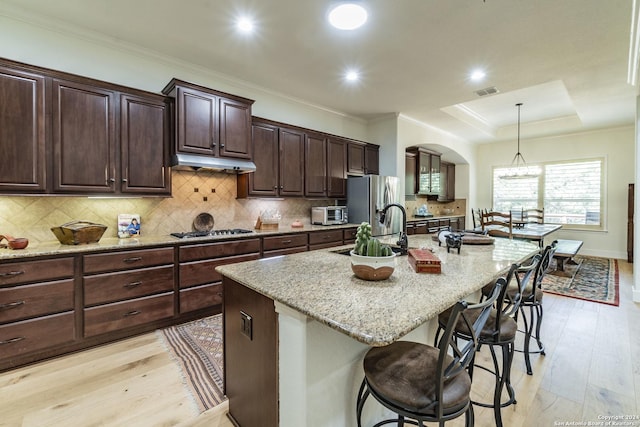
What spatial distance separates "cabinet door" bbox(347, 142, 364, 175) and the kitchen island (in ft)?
10.7

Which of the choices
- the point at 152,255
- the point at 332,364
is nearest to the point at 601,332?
the point at 332,364

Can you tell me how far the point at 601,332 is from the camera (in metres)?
2.71

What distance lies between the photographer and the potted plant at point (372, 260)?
4.46 ft

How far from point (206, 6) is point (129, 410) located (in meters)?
2.95

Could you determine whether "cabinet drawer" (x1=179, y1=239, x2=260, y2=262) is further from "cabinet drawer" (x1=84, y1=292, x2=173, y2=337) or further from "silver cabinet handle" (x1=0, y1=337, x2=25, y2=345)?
"silver cabinet handle" (x1=0, y1=337, x2=25, y2=345)

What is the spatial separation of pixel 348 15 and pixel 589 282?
5134mm

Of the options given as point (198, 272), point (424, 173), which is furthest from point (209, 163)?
point (424, 173)

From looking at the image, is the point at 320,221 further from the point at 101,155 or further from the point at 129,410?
the point at 129,410

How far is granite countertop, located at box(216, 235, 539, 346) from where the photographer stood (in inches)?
35.8

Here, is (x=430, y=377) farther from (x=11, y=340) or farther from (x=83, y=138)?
(x=83, y=138)

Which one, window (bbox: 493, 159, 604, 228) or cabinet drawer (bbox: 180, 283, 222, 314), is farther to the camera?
window (bbox: 493, 159, 604, 228)

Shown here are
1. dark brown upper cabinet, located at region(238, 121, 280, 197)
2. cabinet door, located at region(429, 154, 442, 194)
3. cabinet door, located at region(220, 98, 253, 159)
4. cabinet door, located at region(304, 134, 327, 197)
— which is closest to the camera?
cabinet door, located at region(220, 98, 253, 159)

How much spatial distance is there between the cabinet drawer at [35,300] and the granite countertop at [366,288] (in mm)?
1599

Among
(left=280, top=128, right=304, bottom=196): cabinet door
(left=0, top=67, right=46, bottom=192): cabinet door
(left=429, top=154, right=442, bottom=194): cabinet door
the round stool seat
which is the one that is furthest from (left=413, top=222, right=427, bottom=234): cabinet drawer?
(left=0, top=67, right=46, bottom=192): cabinet door
